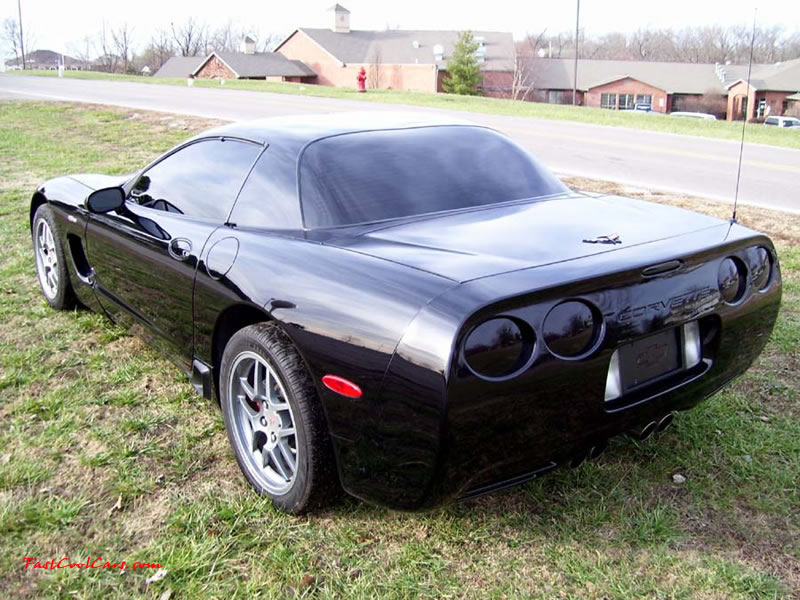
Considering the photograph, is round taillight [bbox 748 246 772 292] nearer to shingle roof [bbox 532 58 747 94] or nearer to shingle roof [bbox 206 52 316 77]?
shingle roof [bbox 206 52 316 77]

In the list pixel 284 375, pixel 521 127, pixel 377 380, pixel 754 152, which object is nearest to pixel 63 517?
pixel 284 375

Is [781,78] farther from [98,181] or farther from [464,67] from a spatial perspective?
[98,181]

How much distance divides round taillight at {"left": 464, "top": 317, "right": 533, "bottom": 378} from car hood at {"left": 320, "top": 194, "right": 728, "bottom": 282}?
18cm

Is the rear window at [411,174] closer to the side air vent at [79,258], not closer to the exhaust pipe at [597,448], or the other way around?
the exhaust pipe at [597,448]

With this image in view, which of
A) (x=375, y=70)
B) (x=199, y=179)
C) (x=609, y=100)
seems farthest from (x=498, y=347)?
(x=609, y=100)

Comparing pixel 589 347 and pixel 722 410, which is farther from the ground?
pixel 589 347

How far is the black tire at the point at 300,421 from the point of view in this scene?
245 centimetres

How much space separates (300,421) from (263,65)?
67.8 meters

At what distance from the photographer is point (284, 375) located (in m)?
2.50

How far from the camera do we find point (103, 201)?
12.4ft

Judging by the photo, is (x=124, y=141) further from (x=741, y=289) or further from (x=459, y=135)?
(x=741, y=289)

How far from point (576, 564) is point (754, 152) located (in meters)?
13.9

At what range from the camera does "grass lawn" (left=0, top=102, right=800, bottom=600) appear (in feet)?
7.78

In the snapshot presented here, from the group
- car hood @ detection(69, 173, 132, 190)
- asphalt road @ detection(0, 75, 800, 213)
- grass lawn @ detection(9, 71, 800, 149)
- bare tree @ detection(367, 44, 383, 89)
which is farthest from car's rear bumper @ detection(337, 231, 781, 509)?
bare tree @ detection(367, 44, 383, 89)
